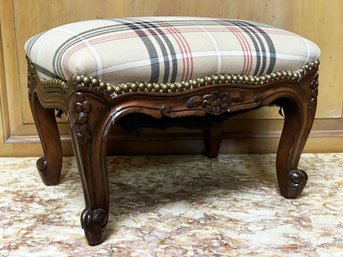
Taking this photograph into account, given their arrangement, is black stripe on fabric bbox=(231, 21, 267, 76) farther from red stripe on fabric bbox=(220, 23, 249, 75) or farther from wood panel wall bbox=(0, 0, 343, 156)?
wood panel wall bbox=(0, 0, 343, 156)

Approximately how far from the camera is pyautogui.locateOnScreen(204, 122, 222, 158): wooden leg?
148 centimetres

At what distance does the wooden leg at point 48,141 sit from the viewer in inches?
46.8

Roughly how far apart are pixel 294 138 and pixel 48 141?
2.01ft

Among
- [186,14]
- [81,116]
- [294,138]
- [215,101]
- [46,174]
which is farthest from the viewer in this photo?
[186,14]

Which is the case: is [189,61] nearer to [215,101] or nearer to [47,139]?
[215,101]

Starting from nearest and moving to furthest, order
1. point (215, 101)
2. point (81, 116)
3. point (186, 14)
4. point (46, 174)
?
point (81, 116) < point (215, 101) < point (46, 174) < point (186, 14)

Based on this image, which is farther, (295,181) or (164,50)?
(295,181)

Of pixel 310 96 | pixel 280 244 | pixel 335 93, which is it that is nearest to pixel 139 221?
pixel 280 244

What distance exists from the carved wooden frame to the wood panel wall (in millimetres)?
305

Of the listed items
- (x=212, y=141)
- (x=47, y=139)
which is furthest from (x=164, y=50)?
(x=212, y=141)

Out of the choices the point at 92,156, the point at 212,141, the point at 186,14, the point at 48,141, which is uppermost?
the point at 186,14

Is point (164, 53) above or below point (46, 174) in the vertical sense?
above

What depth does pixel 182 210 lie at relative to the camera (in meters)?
1.13

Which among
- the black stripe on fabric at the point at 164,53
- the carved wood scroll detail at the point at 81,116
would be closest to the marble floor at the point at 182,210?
the carved wood scroll detail at the point at 81,116
